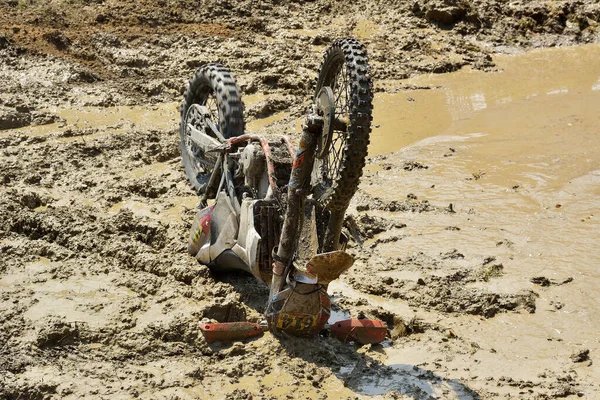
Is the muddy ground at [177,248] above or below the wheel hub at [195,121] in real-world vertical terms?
below

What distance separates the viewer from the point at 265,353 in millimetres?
4918

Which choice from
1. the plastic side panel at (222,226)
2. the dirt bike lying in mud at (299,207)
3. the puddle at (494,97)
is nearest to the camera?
the dirt bike lying in mud at (299,207)

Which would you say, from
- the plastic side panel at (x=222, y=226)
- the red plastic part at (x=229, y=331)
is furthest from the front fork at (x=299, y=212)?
the plastic side panel at (x=222, y=226)

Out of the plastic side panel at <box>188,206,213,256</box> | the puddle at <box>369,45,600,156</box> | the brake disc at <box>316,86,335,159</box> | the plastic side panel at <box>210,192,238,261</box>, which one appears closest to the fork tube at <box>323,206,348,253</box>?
the brake disc at <box>316,86,335,159</box>

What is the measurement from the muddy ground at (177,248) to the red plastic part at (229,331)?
0.06 metres

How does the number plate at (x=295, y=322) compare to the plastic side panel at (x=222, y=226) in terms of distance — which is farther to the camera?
the plastic side panel at (x=222, y=226)

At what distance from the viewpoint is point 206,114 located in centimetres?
708

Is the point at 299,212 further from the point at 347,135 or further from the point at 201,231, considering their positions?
the point at 201,231

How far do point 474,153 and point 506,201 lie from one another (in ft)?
4.77

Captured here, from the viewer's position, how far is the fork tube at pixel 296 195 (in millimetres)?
4801

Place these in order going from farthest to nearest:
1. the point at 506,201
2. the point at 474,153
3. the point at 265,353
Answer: the point at 474,153
the point at 506,201
the point at 265,353

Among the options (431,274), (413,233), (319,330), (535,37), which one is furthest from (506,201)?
(535,37)

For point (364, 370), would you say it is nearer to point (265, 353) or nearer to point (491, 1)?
point (265, 353)

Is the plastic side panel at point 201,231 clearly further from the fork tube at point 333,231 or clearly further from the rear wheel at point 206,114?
the fork tube at point 333,231
